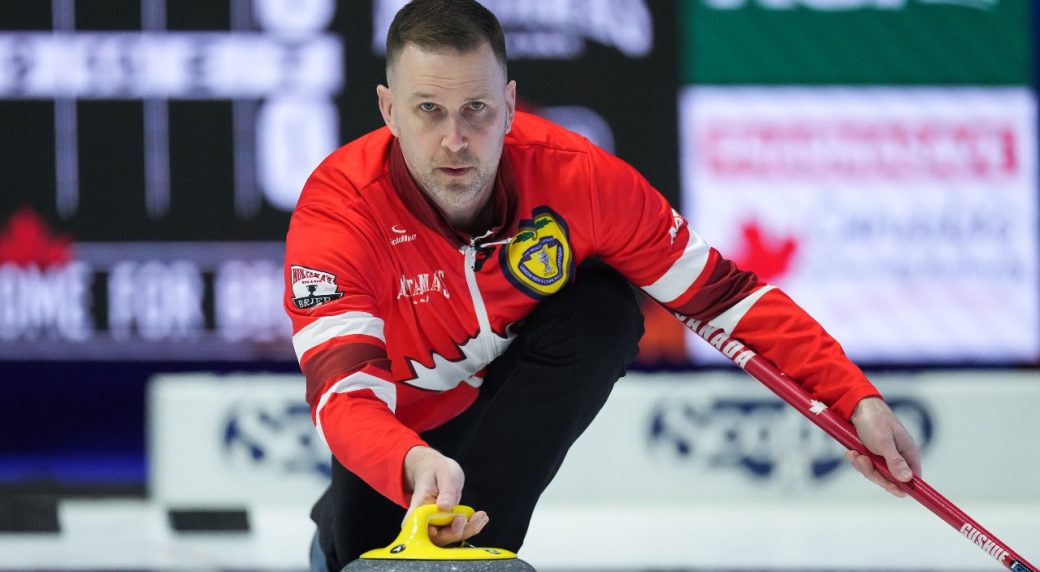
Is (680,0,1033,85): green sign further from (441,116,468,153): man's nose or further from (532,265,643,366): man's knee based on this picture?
(441,116,468,153): man's nose

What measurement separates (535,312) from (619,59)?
2.35m

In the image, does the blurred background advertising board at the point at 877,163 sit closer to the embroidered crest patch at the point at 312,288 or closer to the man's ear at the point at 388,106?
the man's ear at the point at 388,106

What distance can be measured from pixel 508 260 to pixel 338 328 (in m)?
0.42

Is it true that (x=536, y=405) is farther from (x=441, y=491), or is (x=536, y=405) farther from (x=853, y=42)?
(x=853, y=42)

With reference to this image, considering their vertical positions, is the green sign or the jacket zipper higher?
the green sign

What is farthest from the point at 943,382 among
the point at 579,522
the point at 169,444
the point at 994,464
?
the point at 169,444

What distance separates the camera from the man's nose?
86.7 inches

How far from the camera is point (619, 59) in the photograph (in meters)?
4.82

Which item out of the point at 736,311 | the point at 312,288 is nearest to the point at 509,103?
the point at 312,288

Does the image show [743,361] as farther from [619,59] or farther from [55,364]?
[55,364]

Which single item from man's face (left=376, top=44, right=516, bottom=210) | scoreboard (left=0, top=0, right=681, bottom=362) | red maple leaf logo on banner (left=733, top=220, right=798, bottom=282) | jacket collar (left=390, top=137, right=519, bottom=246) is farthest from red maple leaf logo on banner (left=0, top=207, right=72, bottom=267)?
man's face (left=376, top=44, right=516, bottom=210)

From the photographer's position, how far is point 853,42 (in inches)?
192

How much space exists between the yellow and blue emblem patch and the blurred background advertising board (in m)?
2.40

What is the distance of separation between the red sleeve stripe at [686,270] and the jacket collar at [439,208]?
0.93 ft
